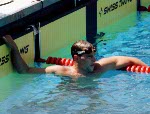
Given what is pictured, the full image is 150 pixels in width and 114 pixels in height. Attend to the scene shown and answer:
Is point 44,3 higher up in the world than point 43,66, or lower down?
higher up

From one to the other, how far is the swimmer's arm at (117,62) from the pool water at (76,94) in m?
0.07

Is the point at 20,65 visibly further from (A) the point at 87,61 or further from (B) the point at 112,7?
(B) the point at 112,7

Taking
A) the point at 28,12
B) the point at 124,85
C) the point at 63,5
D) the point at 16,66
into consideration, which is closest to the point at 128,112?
the point at 124,85

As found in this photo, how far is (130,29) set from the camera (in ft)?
31.1

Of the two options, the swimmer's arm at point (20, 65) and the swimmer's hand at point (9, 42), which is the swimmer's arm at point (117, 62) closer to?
the swimmer's arm at point (20, 65)

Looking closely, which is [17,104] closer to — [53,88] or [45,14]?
[53,88]

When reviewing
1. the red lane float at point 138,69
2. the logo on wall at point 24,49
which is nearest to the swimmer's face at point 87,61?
the red lane float at point 138,69

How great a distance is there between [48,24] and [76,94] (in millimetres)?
1748

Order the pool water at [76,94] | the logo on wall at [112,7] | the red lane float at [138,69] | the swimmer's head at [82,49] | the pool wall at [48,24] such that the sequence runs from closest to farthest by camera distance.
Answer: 1. the pool water at [76,94]
2. the swimmer's head at [82,49]
3. the red lane float at [138,69]
4. the pool wall at [48,24]
5. the logo on wall at [112,7]

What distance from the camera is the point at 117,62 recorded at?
7164 mm

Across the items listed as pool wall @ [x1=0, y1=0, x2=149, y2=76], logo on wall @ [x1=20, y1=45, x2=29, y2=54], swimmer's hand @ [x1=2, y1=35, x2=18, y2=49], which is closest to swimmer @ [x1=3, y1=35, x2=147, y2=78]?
swimmer's hand @ [x1=2, y1=35, x2=18, y2=49]

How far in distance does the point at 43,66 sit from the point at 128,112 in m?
1.96

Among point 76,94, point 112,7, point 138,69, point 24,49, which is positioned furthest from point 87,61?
point 112,7

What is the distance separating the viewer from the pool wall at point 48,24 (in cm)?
742
